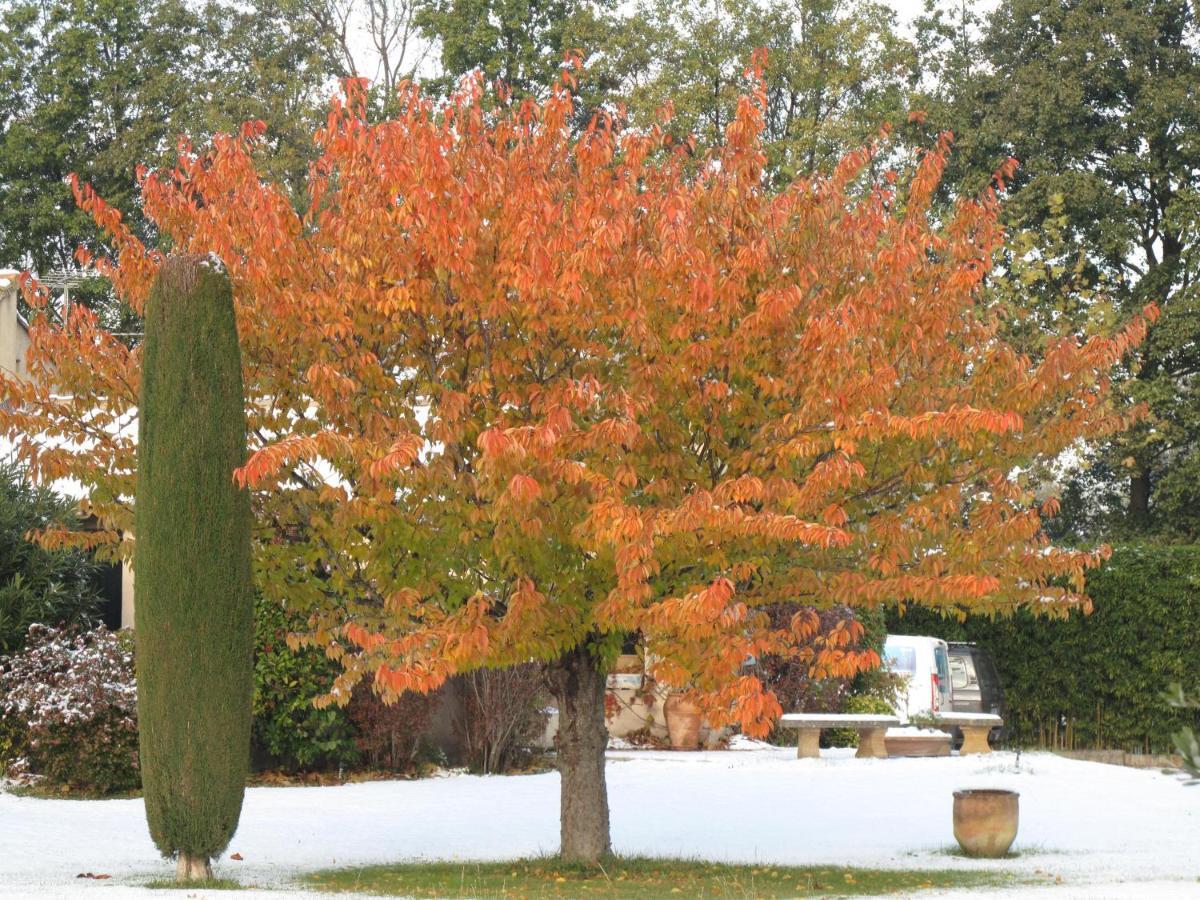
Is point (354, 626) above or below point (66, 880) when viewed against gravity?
above

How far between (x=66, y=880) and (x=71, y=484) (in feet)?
33.4

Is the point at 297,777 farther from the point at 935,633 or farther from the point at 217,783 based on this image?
the point at 935,633

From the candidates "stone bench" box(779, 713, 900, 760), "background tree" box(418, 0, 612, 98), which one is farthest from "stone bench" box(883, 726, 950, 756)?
"background tree" box(418, 0, 612, 98)

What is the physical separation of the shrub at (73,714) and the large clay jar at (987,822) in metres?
8.52

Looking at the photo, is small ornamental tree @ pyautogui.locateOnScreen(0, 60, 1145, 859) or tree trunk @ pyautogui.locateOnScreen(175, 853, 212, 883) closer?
small ornamental tree @ pyautogui.locateOnScreen(0, 60, 1145, 859)

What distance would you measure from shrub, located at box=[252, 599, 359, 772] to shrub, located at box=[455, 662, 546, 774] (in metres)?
1.98

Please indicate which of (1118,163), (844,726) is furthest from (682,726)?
(1118,163)

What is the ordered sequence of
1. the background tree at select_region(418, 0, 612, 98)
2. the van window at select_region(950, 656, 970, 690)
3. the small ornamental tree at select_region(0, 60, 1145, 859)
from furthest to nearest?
the background tree at select_region(418, 0, 612, 98) → the van window at select_region(950, 656, 970, 690) → the small ornamental tree at select_region(0, 60, 1145, 859)

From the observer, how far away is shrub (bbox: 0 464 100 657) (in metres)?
17.0

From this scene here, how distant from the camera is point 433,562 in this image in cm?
1046

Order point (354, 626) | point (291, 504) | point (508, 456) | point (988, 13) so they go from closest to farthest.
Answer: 1. point (508, 456)
2. point (354, 626)
3. point (291, 504)
4. point (988, 13)

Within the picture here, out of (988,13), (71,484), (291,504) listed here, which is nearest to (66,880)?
(291,504)

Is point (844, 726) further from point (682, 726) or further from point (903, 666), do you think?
point (903, 666)

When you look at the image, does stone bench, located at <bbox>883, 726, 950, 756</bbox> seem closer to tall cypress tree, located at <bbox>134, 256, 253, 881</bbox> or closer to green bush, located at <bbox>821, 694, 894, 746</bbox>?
green bush, located at <bbox>821, 694, 894, 746</bbox>
